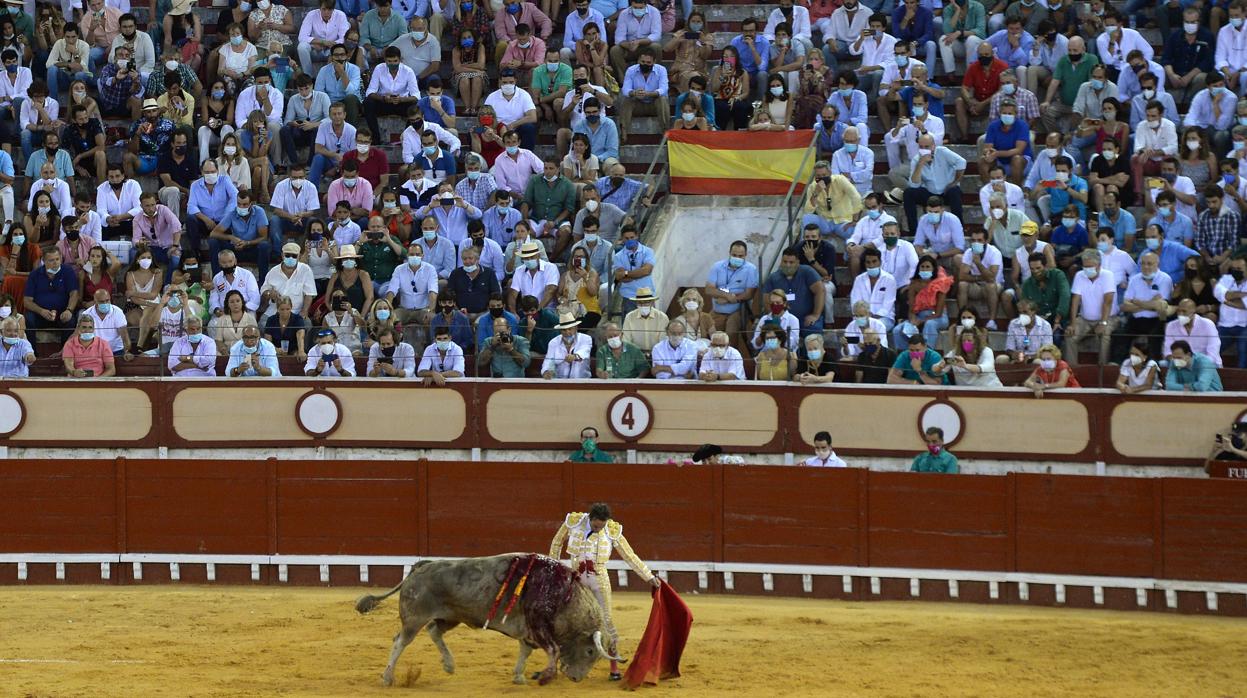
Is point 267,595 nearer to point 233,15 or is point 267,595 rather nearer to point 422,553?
point 422,553

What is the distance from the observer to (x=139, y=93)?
2180cm

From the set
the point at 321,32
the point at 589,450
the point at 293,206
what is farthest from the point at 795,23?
the point at 589,450

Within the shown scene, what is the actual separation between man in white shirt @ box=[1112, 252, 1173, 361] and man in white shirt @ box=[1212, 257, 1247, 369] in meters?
0.45

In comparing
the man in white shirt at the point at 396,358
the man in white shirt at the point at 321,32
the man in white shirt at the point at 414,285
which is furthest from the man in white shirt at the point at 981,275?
the man in white shirt at the point at 321,32

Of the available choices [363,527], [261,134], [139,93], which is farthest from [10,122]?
[363,527]

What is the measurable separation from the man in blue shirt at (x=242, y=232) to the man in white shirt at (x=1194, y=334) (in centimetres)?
870

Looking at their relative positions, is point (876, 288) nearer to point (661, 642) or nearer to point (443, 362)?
point (443, 362)

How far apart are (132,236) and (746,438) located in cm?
679

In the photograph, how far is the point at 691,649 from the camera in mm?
14688

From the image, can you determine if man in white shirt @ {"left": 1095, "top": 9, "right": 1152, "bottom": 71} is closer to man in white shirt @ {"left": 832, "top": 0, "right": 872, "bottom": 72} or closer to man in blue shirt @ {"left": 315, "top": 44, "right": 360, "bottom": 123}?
man in white shirt @ {"left": 832, "top": 0, "right": 872, "bottom": 72}

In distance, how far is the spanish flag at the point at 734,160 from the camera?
66.1ft

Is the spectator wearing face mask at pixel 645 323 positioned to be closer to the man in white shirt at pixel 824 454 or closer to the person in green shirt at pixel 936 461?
A: the man in white shirt at pixel 824 454

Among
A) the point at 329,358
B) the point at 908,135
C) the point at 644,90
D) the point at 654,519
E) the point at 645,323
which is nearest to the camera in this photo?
the point at 654,519

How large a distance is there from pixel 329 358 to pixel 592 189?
10.3 feet
